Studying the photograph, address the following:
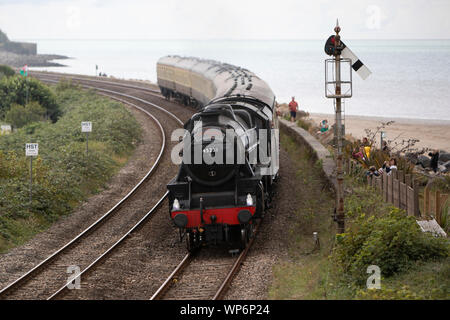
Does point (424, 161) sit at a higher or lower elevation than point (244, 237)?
higher

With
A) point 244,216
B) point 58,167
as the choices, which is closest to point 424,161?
point 244,216

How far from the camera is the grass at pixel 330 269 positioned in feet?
30.8

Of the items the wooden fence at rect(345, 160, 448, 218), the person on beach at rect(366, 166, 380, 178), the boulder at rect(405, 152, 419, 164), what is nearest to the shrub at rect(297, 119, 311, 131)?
the boulder at rect(405, 152, 419, 164)

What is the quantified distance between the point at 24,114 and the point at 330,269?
33.5 metres

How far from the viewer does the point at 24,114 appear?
40406mm

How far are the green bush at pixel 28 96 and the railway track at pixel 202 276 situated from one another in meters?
32.7

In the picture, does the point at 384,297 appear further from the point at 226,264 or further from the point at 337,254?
the point at 226,264

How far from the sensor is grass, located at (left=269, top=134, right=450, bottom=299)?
370 inches

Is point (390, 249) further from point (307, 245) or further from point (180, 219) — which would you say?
point (180, 219)

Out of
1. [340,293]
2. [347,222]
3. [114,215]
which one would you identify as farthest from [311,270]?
[114,215]

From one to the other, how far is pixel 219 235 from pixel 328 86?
435 centimetres

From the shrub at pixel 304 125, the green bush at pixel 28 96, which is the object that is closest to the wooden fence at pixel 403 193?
the shrub at pixel 304 125

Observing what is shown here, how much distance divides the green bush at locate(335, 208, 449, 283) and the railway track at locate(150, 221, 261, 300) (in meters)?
2.47
